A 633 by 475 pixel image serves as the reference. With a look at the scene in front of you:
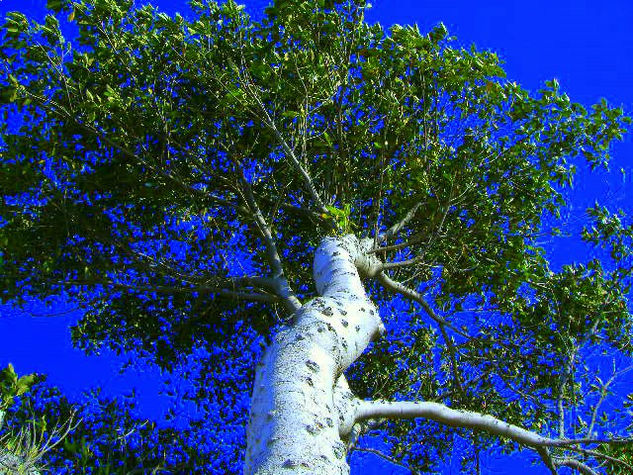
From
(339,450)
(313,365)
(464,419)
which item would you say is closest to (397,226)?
(464,419)

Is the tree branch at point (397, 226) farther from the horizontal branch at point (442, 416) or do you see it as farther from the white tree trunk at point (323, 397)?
the horizontal branch at point (442, 416)

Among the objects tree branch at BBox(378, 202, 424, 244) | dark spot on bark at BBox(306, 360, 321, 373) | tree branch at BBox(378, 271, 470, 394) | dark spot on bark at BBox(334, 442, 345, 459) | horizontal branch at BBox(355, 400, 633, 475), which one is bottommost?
dark spot on bark at BBox(334, 442, 345, 459)

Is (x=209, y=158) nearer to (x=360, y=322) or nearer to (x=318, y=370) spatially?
(x=360, y=322)

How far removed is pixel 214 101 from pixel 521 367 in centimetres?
712

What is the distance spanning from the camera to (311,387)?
16.6 feet

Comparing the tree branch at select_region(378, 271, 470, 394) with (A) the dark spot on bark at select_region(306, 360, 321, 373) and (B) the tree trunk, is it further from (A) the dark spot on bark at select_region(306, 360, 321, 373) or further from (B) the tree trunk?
(A) the dark spot on bark at select_region(306, 360, 321, 373)

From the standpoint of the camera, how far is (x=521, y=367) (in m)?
11.4

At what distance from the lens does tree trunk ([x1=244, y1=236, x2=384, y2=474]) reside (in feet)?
14.7

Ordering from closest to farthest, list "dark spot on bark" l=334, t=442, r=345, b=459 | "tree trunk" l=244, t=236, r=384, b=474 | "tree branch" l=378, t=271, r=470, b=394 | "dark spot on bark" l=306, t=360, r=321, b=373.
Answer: "tree trunk" l=244, t=236, r=384, b=474 → "dark spot on bark" l=334, t=442, r=345, b=459 → "dark spot on bark" l=306, t=360, r=321, b=373 → "tree branch" l=378, t=271, r=470, b=394

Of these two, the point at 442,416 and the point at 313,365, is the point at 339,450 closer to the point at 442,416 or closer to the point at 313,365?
the point at 313,365

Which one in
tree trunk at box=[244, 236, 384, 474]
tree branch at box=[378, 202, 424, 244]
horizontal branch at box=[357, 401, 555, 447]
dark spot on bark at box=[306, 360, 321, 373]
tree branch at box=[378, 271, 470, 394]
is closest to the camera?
tree trunk at box=[244, 236, 384, 474]

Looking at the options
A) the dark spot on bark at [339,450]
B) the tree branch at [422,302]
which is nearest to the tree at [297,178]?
the tree branch at [422,302]

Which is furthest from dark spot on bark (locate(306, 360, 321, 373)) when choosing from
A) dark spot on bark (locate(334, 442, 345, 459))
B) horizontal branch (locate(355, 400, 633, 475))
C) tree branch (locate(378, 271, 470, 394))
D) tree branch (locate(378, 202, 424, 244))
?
tree branch (locate(378, 202, 424, 244))

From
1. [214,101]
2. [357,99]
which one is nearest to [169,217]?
[214,101]
